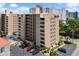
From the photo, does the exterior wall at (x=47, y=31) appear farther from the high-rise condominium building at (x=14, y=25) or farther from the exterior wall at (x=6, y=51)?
the exterior wall at (x=6, y=51)

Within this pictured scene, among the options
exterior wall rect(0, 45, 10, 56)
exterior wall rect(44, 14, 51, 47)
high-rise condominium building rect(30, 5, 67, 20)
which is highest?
high-rise condominium building rect(30, 5, 67, 20)

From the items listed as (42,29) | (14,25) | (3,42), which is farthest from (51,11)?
(3,42)

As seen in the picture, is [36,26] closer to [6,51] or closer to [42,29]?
[42,29]

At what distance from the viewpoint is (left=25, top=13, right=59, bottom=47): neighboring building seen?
122 inches

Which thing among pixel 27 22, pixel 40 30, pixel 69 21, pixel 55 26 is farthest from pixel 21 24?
pixel 69 21

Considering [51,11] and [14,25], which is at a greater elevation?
[51,11]

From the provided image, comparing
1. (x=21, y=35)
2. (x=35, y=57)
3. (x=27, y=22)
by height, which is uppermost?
(x=27, y=22)

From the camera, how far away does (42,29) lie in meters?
3.11

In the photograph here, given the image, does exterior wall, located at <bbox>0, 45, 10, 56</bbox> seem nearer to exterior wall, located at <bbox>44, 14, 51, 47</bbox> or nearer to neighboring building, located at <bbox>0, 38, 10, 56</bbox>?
neighboring building, located at <bbox>0, 38, 10, 56</bbox>

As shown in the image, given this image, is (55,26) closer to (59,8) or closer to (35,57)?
(59,8)

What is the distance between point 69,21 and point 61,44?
0.36 m

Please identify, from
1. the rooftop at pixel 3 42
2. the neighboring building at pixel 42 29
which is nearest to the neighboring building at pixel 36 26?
the neighboring building at pixel 42 29

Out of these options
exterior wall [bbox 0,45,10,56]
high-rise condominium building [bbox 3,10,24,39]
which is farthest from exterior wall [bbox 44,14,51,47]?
exterior wall [bbox 0,45,10,56]

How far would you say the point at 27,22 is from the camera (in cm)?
317
